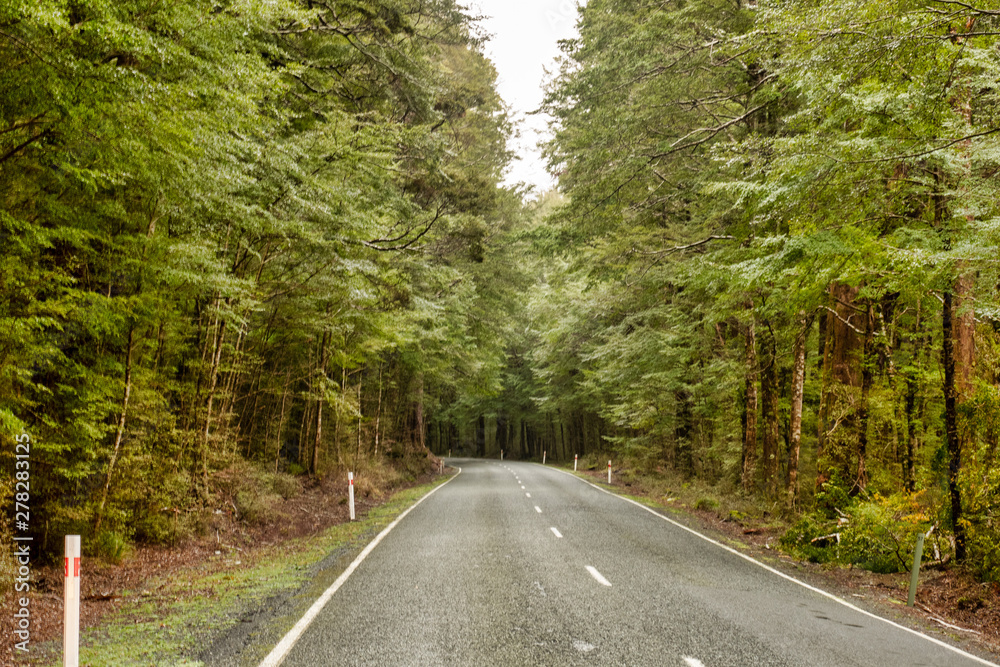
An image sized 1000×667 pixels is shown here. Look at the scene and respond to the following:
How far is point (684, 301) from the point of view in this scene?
19.1 metres

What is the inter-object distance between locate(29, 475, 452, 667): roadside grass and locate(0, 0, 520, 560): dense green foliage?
57.7 inches

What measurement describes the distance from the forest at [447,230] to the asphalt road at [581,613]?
10.7 ft

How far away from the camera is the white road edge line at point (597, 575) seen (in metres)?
7.36

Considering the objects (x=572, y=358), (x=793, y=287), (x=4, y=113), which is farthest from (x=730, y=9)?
(x=572, y=358)

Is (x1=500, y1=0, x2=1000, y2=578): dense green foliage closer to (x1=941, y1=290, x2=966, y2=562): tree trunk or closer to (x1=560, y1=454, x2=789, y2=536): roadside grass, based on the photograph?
(x1=941, y1=290, x2=966, y2=562): tree trunk

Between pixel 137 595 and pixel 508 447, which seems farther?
pixel 508 447

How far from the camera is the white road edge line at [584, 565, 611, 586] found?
736 centimetres

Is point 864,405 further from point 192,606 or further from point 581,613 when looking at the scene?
point 192,606

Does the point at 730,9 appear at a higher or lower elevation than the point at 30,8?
higher

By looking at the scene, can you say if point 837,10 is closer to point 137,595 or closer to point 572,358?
point 137,595

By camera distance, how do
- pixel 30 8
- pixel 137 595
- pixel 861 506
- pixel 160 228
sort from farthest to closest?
pixel 861 506, pixel 160 228, pixel 137 595, pixel 30 8

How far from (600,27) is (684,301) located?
359 inches

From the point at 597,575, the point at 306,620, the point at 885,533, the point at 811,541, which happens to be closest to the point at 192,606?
the point at 306,620

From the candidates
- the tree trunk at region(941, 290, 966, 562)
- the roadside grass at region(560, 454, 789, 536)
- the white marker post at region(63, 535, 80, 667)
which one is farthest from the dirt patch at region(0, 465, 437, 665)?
the tree trunk at region(941, 290, 966, 562)
